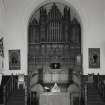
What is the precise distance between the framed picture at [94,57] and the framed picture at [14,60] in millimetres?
3825

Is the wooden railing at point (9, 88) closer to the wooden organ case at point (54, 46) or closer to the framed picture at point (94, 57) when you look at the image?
the wooden organ case at point (54, 46)

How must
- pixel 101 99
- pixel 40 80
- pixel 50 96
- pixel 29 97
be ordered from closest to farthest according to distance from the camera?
pixel 101 99
pixel 50 96
pixel 29 97
pixel 40 80

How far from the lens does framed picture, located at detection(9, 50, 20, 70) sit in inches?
643

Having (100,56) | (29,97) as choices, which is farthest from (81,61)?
(29,97)

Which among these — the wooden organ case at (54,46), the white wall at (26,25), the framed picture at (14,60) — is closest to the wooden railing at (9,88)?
the framed picture at (14,60)

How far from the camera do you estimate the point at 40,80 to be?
17188mm

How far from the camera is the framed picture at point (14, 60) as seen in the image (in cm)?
1634

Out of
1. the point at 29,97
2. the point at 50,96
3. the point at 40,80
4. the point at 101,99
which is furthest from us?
the point at 40,80

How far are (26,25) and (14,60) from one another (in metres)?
1.97

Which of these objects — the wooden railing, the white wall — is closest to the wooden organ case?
the white wall

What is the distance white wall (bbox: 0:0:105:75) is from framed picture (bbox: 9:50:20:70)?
18 cm

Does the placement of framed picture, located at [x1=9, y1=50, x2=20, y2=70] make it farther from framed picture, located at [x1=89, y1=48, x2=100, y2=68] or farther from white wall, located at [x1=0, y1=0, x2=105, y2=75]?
framed picture, located at [x1=89, y1=48, x2=100, y2=68]

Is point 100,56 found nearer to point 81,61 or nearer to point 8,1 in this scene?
point 81,61

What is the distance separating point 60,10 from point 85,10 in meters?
1.68
